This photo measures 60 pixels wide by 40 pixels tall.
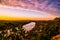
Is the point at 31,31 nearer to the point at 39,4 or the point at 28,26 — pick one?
the point at 28,26

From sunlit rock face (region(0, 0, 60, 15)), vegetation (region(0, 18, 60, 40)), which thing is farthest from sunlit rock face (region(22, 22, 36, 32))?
sunlit rock face (region(0, 0, 60, 15))

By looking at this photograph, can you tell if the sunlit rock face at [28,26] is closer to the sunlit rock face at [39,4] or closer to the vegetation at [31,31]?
the vegetation at [31,31]

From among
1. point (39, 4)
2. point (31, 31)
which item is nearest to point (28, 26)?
point (31, 31)

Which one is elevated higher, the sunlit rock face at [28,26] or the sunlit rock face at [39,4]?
the sunlit rock face at [39,4]

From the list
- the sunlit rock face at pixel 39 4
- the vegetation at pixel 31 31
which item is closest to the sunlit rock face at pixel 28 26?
the vegetation at pixel 31 31

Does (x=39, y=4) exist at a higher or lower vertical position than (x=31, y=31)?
higher

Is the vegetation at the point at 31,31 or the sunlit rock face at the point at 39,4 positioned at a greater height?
the sunlit rock face at the point at 39,4

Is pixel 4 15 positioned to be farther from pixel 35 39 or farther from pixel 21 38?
pixel 35 39

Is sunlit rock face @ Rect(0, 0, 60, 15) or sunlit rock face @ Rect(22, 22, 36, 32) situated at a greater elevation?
sunlit rock face @ Rect(0, 0, 60, 15)

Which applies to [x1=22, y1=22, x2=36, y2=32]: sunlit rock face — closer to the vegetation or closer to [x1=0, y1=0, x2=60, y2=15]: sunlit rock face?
the vegetation
